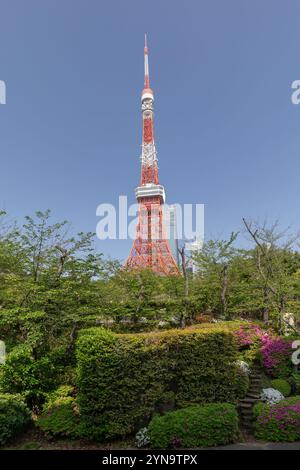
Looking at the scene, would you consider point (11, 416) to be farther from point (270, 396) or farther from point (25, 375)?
point (270, 396)

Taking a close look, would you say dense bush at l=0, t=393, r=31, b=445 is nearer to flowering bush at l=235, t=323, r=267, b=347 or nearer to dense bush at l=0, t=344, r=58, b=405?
dense bush at l=0, t=344, r=58, b=405

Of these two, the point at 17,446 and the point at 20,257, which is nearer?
the point at 17,446

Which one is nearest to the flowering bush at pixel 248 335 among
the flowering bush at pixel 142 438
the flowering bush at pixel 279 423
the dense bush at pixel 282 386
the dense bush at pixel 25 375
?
the dense bush at pixel 282 386

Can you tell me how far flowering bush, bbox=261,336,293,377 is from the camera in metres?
6.90

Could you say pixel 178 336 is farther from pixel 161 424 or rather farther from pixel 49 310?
pixel 49 310

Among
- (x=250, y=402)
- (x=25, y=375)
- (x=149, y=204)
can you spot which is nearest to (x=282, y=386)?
(x=250, y=402)

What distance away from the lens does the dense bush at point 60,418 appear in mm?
5055

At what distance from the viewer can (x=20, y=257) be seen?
23.6ft

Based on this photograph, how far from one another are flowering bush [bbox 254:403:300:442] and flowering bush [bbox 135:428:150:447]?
2.06 m

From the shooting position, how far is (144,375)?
503 cm
